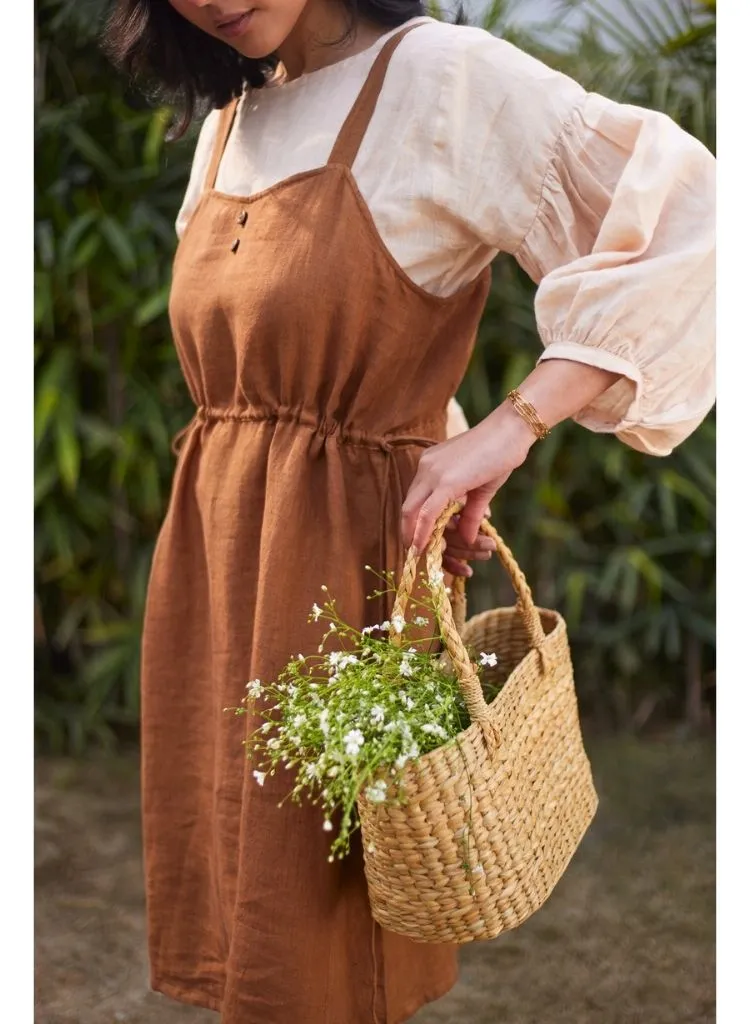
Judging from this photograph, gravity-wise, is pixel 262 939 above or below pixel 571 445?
above

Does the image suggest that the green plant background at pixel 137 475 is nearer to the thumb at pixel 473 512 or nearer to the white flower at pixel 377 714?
the thumb at pixel 473 512

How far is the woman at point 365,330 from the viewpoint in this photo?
0.84m

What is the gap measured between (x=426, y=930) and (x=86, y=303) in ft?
6.55

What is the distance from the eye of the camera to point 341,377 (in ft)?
2.93

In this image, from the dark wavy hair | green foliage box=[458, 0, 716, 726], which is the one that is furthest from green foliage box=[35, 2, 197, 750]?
the dark wavy hair

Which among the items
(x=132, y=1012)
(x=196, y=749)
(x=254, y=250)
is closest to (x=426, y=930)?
(x=196, y=749)

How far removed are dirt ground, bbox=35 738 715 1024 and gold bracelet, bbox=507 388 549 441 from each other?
1125 mm

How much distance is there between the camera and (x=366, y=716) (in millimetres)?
759

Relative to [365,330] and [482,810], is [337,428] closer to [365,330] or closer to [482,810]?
[365,330]

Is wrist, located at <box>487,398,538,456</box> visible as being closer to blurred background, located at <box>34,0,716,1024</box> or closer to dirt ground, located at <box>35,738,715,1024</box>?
dirt ground, located at <box>35,738,715,1024</box>

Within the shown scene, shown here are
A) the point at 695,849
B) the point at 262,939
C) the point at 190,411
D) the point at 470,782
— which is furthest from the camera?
the point at 190,411

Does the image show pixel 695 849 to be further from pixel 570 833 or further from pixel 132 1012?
pixel 570 833

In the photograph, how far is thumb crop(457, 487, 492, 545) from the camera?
0.87m

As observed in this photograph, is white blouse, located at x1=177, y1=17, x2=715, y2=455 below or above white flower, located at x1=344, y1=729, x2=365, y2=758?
above
